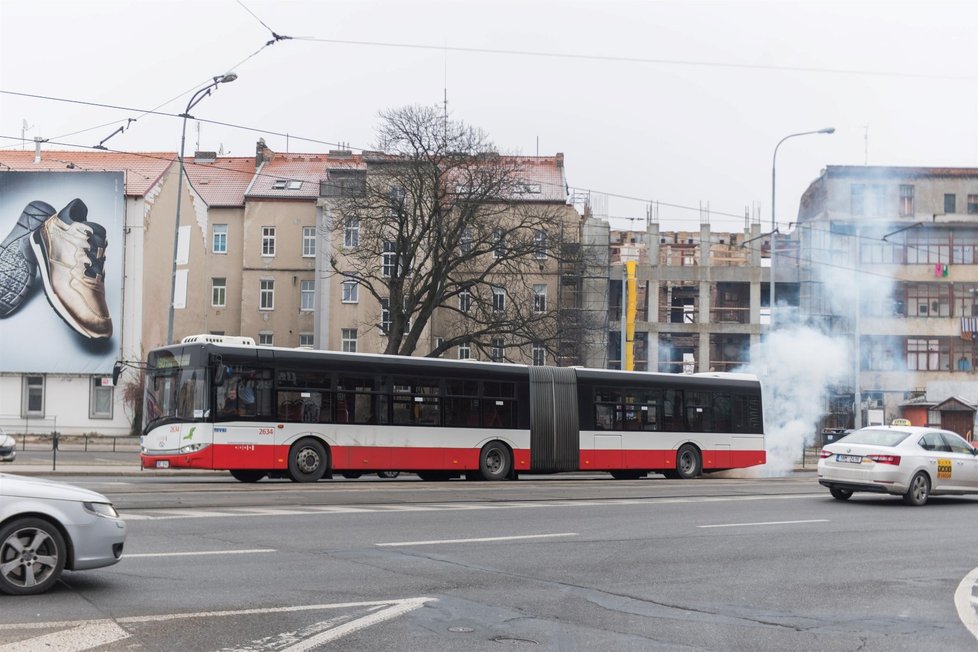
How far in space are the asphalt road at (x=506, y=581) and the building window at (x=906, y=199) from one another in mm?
61859

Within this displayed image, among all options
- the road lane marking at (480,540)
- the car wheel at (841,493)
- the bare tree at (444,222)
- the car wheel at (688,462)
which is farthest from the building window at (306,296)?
the road lane marking at (480,540)

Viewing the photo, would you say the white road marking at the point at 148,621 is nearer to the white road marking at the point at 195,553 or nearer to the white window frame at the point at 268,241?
the white road marking at the point at 195,553

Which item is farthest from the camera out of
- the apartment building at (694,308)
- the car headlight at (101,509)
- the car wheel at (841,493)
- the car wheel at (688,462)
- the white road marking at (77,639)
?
the apartment building at (694,308)

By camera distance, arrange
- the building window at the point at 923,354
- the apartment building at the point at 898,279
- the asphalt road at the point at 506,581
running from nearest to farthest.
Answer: the asphalt road at the point at 506,581, the apartment building at the point at 898,279, the building window at the point at 923,354

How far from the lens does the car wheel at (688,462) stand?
103 ft

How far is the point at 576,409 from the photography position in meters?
29.4

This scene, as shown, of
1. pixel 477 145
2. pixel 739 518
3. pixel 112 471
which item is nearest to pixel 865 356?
pixel 477 145

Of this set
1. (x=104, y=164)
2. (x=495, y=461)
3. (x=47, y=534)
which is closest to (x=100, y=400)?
(x=104, y=164)

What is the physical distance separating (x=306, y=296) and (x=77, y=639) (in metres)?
61.8

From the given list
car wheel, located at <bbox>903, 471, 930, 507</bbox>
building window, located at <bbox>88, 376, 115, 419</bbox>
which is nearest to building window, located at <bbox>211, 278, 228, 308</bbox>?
building window, located at <bbox>88, 376, 115, 419</bbox>

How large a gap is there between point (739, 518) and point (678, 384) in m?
14.0

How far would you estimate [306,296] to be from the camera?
6856 centimetres

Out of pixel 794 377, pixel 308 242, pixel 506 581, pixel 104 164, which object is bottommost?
pixel 506 581

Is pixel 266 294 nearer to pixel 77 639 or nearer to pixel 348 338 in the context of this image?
pixel 348 338
